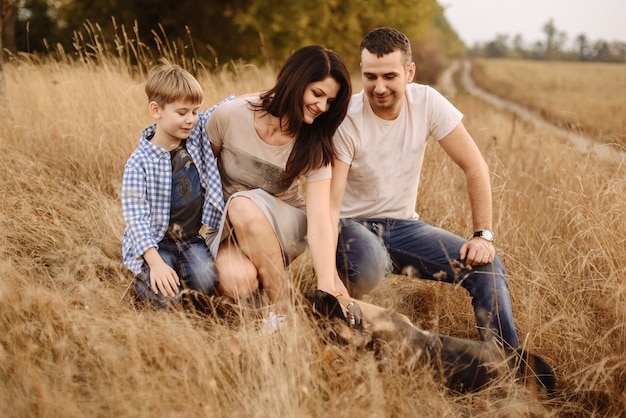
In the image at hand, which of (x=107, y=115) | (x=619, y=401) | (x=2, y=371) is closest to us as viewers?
(x=2, y=371)

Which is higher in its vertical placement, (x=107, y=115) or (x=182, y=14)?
(x=182, y=14)

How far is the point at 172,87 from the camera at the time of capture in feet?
8.59

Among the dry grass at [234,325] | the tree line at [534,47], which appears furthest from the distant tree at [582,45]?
the dry grass at [234,325]

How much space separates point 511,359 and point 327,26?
1307 centimetres

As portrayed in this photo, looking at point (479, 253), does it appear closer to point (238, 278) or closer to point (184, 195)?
point (238, 278)

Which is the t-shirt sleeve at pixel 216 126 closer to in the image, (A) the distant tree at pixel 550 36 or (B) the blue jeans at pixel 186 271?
(B) the blue jeans at pixel 186 271

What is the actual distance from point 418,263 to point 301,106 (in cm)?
98

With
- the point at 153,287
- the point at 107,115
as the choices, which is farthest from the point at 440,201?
the point at 107,115

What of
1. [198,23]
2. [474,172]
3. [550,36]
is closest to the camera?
[474,172]

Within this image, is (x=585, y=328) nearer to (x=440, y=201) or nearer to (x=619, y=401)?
(x=619, y=401)

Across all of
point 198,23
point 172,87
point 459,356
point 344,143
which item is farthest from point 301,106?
point 198,23

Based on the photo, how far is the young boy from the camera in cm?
260

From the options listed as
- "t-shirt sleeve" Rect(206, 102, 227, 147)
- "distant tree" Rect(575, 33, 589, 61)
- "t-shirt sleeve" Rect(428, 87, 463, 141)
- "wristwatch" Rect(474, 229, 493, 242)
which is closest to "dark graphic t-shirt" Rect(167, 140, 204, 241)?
"t-shirt sleeve" Rect(206, 102, 227, 147)

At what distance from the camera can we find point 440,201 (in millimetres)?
4059
